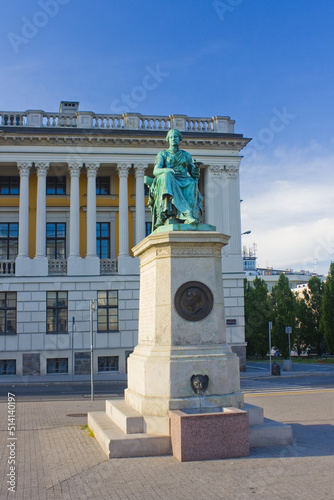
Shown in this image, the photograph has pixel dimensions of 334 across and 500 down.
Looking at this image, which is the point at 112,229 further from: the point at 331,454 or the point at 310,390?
the point at 331,454

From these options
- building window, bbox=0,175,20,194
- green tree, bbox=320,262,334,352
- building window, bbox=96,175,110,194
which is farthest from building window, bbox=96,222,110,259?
green tree, bbox=320,262,334,352

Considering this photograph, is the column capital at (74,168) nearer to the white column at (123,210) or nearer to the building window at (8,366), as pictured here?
the white column at (123,210)

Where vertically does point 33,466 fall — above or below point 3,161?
below

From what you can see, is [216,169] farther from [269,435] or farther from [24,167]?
[269,435]

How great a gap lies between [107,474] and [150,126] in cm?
2959

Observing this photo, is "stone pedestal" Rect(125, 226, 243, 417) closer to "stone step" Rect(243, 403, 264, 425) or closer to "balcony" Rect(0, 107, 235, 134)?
"stone step" Rect(243, 403, 264, 425)

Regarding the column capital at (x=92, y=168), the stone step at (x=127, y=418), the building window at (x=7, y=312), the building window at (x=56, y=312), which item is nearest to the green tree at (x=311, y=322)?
the column capital at (x=92, y=168)

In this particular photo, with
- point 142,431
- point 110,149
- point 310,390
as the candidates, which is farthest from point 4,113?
point 142,431

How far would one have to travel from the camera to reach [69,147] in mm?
34656

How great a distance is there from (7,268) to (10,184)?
6.10 m

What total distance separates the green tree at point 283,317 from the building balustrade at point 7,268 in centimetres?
2469

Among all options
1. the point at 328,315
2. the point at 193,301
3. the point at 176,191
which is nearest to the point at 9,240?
the point at 176,191

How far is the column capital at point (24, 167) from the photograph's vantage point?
34281 millimetres

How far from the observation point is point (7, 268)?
110 ft
